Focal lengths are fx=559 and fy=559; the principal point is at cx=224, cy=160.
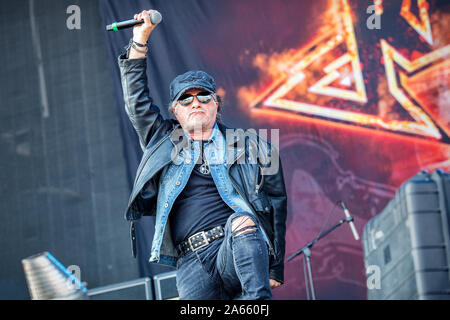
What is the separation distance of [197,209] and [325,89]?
2.59m

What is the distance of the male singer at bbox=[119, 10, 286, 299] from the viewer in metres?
2.28

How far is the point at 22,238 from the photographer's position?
Result: 4910 mm

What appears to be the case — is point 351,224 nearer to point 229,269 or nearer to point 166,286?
point 166,286

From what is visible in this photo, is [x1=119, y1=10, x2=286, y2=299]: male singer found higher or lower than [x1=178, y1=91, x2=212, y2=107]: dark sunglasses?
lower

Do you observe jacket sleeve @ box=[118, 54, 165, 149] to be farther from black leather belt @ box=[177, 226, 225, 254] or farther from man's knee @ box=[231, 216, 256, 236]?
man's knee @ box=[231, 216, 256, 236]

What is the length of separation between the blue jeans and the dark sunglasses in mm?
629

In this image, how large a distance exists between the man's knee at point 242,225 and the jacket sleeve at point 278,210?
404mm

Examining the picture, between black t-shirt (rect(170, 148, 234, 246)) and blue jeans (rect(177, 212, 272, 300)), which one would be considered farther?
black t-shirt (rect(170, 148, 234, 246))

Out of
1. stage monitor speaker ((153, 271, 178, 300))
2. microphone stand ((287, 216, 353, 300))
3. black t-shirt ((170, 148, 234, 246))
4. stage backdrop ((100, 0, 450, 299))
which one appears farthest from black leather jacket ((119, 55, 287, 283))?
stage backdrop ((100, 0, 450, 299))

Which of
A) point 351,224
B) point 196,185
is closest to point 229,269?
point 196,185

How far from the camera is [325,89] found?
4621mm

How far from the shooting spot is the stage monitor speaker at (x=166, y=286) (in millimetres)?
3896

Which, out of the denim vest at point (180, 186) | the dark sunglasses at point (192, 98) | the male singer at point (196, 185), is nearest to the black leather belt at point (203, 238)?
the male singer at point (196, 185)

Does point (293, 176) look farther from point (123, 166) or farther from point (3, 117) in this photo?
point (3, 117)
